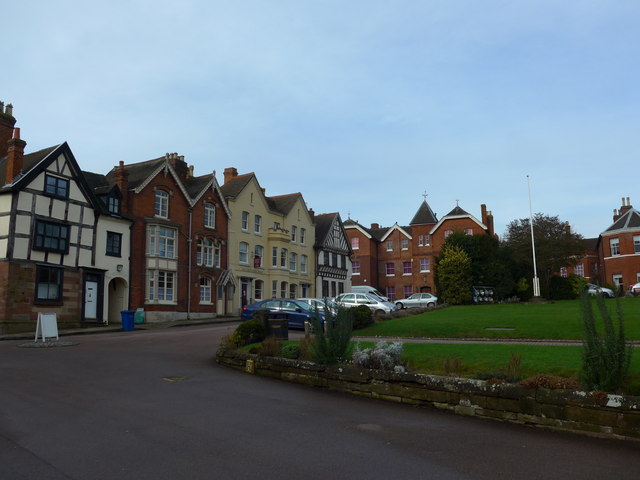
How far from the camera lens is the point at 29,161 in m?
29.1

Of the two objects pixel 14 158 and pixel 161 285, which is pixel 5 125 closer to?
pixel 14 158

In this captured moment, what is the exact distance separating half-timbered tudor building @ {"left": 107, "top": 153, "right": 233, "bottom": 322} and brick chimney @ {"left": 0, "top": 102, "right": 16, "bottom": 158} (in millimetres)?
6239

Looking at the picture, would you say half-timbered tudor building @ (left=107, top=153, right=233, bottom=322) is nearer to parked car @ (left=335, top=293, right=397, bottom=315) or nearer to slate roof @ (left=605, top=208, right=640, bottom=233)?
parked car @ (left=335, top=293, right=397, bottom=315)

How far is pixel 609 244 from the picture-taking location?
5944 centimetres

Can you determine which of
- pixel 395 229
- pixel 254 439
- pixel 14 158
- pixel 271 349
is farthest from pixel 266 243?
pixel 254 439

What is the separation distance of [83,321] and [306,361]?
70.9 ft

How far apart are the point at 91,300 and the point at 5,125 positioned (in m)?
→ 11.5

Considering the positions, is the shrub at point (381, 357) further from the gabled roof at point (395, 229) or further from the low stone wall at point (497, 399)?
the gabled roof at point (395, 229)

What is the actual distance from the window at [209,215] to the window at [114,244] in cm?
779

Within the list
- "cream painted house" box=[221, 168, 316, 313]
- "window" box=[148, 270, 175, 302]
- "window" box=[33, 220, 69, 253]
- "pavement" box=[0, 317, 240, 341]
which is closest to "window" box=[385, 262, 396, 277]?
"cream painted house" box=[221, 168, 316, 313]

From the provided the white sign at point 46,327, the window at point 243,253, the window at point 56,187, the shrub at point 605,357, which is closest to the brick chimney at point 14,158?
the window at point 56,187

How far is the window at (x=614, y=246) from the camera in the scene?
191 ft

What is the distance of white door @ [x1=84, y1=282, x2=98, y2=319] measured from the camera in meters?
29.9

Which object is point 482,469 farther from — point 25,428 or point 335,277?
point 335,277
